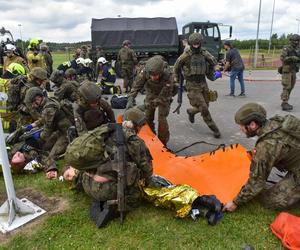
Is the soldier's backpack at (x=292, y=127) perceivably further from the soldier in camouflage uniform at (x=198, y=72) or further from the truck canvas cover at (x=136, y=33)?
the truck canvas cover at (x=136, y=33)

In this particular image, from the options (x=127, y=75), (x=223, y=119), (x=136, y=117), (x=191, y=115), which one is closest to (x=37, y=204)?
(x=136, y=117)

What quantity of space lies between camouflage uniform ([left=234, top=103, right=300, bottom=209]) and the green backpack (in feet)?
4.19

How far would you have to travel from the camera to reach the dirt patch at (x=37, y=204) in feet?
10.0

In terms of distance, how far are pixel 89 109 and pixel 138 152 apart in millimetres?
1432

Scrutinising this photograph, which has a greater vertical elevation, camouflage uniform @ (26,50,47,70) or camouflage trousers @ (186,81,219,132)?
camouflage uniform @ (26,50,47,70)

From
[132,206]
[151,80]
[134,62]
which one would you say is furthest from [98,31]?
[132,206]

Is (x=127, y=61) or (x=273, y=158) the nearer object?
(x=273, y=158)

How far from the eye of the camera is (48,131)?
4.61 m

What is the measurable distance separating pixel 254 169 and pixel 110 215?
1449 millimetres

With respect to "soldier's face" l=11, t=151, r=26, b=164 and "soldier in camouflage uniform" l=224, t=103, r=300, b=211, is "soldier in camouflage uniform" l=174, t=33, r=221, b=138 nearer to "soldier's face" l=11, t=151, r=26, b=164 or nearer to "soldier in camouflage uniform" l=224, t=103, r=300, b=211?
"soldier in camouflage uniform" l=224, t=103, r=300, b=211

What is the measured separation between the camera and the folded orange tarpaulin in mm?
Answer: 2643

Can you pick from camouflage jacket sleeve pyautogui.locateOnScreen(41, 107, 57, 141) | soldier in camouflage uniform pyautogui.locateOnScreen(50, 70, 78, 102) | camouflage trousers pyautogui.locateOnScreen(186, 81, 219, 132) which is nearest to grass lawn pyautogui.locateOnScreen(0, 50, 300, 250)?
camouflage jacket sleeve pyautogui.locateOnScreen(41, 107, 57, 141)

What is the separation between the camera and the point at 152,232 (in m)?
3.00

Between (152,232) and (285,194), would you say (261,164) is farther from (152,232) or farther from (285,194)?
(152,232)
